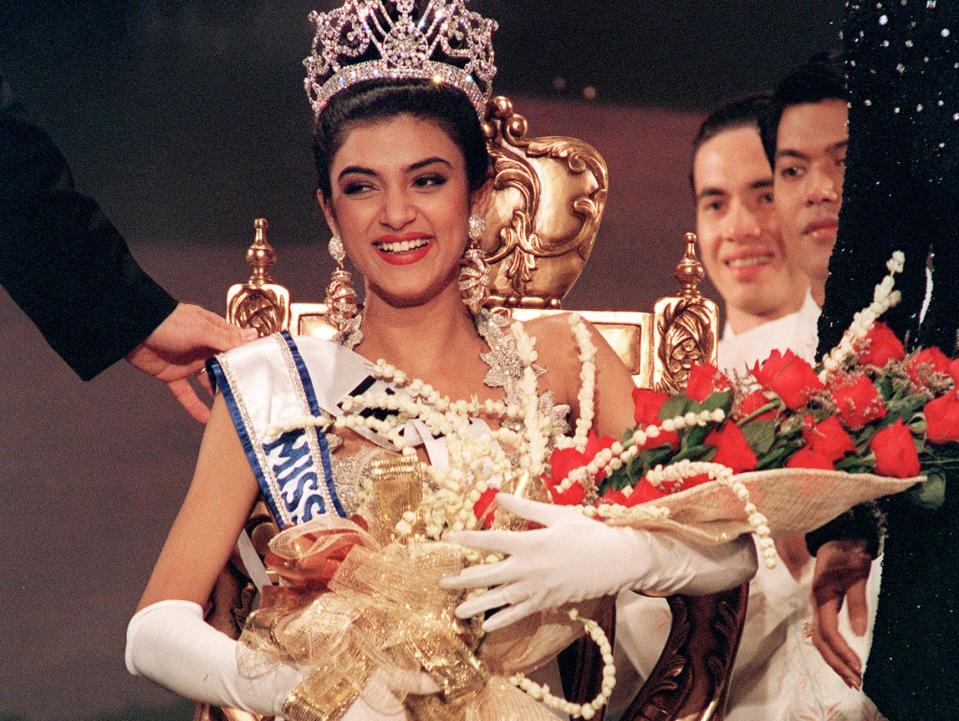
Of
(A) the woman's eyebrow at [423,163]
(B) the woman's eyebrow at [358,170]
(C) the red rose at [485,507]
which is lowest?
(C) the red rose at [485,507]

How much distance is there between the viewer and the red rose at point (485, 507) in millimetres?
1345

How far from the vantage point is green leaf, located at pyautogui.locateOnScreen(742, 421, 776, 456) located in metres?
1.37

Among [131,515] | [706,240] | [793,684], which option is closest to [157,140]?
[131,515]

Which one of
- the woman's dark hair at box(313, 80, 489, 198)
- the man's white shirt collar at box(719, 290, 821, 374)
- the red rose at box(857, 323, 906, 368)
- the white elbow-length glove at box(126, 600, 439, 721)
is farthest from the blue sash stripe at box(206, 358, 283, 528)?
the man's white shirt collar at box(719, 290, 821, 374)

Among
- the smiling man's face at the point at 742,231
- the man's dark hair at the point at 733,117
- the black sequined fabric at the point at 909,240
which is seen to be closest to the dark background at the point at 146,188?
the man's dark hair at the point at 733,117

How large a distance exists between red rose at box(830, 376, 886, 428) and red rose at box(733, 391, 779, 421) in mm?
73

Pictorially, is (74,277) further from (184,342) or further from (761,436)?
(761,436)

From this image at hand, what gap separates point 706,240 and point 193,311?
1.14 m

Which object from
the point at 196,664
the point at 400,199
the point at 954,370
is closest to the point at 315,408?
the point at 400,199

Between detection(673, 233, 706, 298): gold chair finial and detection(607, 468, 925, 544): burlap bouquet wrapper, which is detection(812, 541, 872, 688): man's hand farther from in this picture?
detection(673, 233, 706, 298): gold chair finial

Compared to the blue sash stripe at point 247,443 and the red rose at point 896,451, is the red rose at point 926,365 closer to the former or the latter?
the red rose at point 896,451

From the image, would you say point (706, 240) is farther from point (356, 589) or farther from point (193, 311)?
point (356, 589)

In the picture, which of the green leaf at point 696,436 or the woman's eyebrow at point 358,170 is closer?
the green leaf at point 696,436

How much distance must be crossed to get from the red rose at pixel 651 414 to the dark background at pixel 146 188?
1159 millimetres
